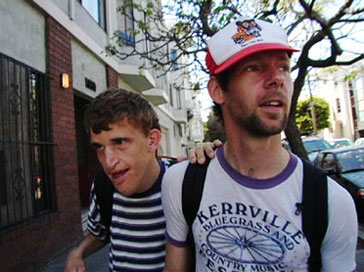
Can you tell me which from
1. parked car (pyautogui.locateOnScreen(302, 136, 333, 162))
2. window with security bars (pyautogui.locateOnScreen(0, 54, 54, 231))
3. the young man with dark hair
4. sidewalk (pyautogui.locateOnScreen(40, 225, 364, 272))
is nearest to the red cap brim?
the young man with dark hair

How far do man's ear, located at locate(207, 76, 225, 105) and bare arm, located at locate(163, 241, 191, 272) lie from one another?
2.38ft

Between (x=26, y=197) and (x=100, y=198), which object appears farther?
(x=26, y=197)

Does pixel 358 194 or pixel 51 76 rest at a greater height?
pixel 51 76

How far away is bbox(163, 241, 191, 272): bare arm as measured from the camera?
1.63m

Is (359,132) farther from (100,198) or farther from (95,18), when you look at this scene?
(100,198)

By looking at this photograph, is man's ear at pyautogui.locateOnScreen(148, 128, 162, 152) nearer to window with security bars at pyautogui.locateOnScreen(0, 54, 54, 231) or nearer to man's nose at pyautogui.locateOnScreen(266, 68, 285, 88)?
man's nose at pyautogui.locateOnScreen(266, 68, 285, 88)

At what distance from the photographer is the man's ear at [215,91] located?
1696mm

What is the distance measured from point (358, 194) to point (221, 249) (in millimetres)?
6077

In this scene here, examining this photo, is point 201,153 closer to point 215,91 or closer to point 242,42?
point 215,91

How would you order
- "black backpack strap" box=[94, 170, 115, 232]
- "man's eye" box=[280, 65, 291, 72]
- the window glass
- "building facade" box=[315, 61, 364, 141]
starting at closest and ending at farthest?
"man's eye" box=[280, 65, 291, 72], "black backpack strap" box=[94, 170, 115, 232], the window glass, "building facade" box=[315, 61, 364, 141]

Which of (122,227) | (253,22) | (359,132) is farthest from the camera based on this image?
(359,132)

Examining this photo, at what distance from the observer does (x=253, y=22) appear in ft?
5.38

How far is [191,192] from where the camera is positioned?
61.6 inches

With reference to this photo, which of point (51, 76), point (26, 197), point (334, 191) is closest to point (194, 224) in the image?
point (334, 191)
